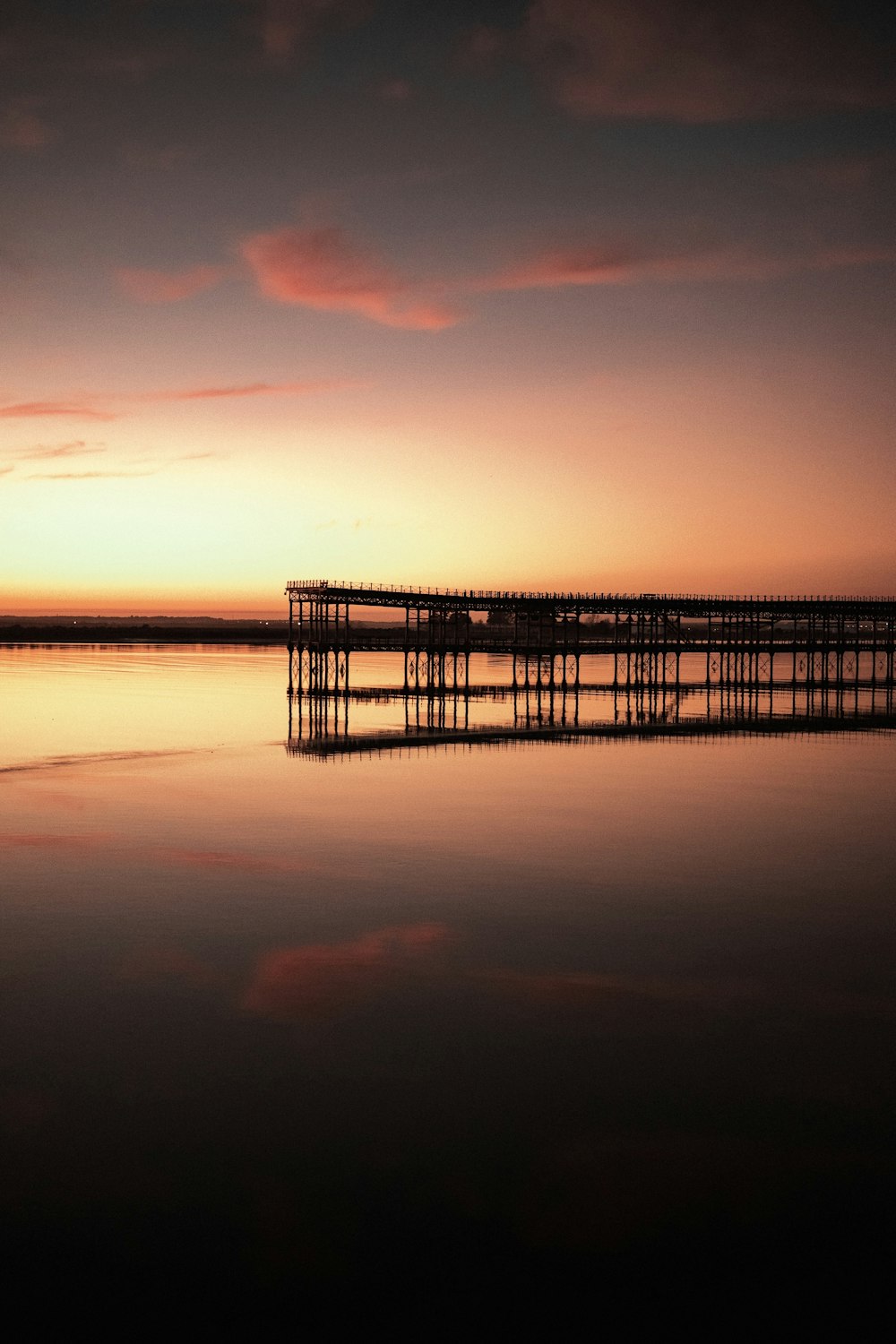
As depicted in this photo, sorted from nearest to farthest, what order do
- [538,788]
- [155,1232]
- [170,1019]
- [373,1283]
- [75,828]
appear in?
1. [373,1283]
2. [155,1232]
3. [170,1019]
4. [75,828]
5. [538,788]

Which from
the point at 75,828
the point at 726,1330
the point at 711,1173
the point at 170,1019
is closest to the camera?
the point at 726,1330

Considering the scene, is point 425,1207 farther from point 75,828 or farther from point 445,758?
point 445,758

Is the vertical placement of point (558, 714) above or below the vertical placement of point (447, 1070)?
above

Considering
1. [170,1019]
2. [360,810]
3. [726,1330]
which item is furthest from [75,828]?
[726,1330]

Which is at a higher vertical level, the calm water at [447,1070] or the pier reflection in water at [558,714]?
the pier reflection in water at [558,714]

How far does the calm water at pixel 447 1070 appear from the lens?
8.39 m

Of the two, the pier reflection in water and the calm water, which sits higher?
the pier reflection in water

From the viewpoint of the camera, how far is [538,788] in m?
30.9

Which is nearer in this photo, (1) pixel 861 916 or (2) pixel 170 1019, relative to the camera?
(2) pixel 170 1019

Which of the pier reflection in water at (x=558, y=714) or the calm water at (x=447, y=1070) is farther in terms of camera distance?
the pier reflection in water at (x=558, y=714)

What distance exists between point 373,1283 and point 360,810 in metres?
19.0

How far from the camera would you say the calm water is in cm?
839

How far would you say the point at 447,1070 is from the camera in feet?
39.0

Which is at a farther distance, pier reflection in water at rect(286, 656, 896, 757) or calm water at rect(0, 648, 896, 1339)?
pier reflection in water at rect(286, 656, 896, 757)
